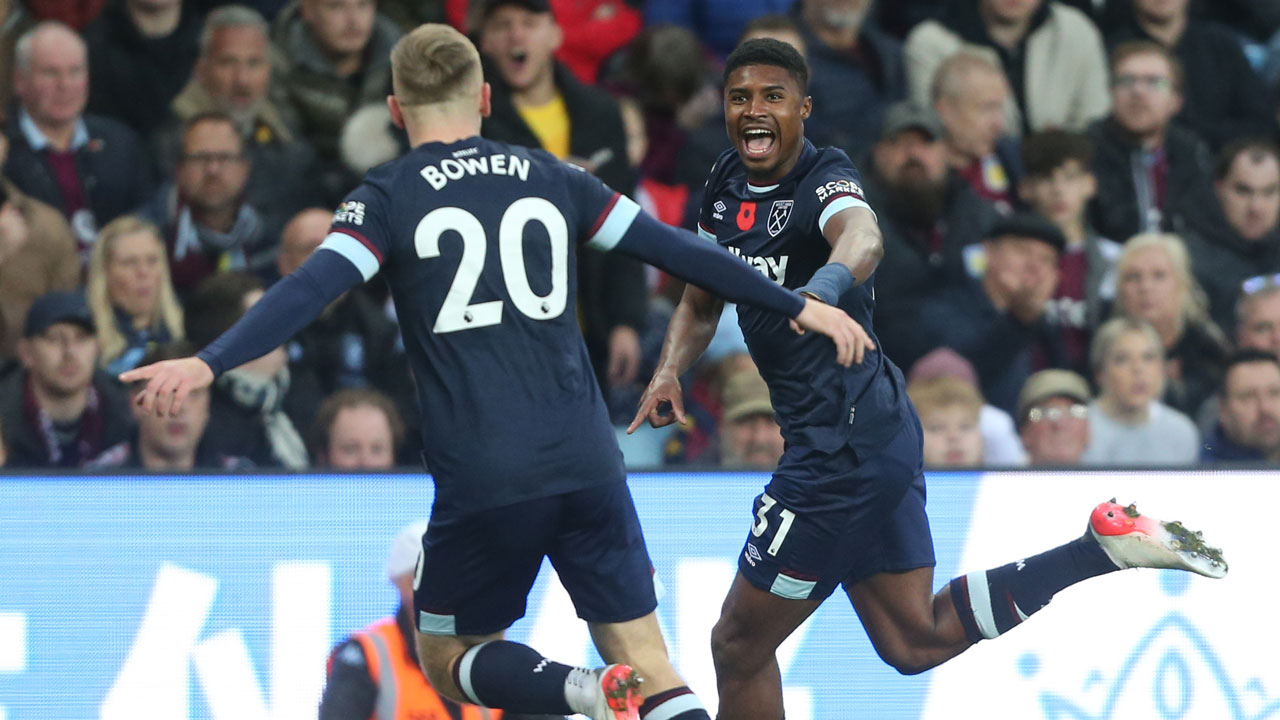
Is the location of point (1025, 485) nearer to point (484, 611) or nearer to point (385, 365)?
point (484, 611)

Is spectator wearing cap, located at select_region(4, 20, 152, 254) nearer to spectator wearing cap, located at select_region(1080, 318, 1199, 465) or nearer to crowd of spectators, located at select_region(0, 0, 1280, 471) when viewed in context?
crowd of spectators, located at select_region(0, 0, 1280, 471)

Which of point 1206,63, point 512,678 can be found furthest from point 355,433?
point 1206,63

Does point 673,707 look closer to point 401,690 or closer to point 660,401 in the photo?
point 660,401

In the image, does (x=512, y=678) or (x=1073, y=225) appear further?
(x=1073, y=225)

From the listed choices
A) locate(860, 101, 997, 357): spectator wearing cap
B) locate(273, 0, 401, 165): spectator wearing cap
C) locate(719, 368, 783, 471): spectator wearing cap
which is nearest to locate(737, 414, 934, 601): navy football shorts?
locate(719, 368, 783, 471): spectator wearing cap

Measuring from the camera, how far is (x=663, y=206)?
9047mm

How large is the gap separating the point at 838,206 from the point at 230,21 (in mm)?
4531

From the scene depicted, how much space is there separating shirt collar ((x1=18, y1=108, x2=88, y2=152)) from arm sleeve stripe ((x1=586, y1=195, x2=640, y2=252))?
4.38m

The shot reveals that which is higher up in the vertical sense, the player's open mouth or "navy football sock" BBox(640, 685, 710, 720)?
the player's open mouth

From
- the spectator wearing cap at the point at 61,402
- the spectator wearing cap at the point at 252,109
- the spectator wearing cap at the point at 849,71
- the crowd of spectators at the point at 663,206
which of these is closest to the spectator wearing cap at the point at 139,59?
the crowd of spectators at the point at 663,206

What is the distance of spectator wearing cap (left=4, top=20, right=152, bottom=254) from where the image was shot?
8.61 meters

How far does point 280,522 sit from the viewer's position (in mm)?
6742

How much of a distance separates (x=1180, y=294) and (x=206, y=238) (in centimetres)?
453

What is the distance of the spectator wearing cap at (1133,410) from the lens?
27.5 feet
